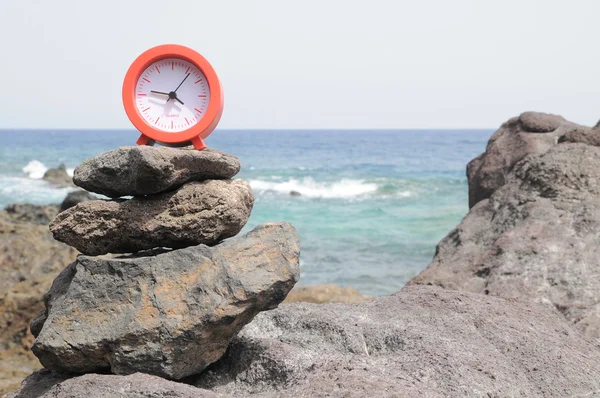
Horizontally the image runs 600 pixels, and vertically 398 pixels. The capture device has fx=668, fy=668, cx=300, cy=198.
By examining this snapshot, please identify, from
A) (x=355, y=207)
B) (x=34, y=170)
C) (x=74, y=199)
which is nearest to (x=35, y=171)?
(x=34, y=170)

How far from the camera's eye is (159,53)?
11.3 ft

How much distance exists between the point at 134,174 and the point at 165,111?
51 cm

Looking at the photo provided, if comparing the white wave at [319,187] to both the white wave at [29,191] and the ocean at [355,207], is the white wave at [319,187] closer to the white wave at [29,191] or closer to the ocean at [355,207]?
the ocean at [355,207]

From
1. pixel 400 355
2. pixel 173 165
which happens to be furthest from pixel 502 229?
pixel 173 165

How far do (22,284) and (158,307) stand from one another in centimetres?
485

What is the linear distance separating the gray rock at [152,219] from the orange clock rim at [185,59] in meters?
0.30

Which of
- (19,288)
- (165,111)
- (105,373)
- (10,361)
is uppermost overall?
(165,111)

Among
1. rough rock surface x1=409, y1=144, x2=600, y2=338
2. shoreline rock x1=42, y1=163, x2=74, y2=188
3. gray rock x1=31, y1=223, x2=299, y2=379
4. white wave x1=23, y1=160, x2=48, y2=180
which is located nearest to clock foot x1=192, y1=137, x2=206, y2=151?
gray rock x1=31, y1=223, x2=299, y2=379

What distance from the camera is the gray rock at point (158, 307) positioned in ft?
10.1

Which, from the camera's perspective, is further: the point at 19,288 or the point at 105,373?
the point at 19,288

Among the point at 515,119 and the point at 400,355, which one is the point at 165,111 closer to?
the point at 400,355

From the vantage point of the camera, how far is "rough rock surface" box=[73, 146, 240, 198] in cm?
310

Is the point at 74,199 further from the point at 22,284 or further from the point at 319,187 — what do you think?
the point at 319,187

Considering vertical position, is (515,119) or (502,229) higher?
(515,119)
